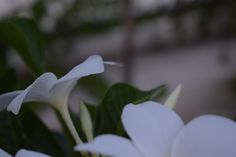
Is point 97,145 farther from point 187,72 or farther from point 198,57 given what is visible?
point 198,57

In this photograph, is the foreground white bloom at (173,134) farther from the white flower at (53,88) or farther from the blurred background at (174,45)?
the blurred background at (174,45)

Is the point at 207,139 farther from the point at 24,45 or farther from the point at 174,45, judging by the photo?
the point at 174,45

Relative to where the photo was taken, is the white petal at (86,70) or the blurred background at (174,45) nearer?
the white petal at (86,70)

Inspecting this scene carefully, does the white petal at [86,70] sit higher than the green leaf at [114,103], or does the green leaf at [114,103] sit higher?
the white petal at [86,70]

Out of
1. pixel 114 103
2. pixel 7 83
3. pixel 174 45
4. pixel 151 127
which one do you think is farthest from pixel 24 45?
pixel 174 45

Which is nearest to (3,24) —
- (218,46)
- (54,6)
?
(54,6)

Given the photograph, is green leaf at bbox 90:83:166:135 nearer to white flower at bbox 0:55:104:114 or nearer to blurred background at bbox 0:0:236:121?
white flower at bbox 0:55:104:114

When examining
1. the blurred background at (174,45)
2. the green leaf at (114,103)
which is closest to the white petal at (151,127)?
the green leaf at (114,103)
